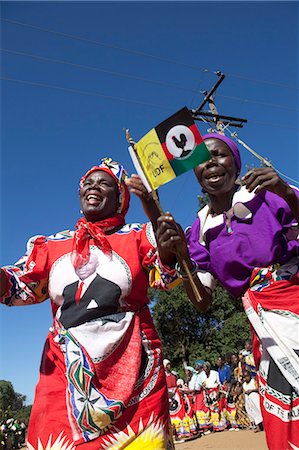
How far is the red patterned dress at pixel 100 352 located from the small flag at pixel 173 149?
1.72 feet

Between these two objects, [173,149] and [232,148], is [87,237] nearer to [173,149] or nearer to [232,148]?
[173,149]

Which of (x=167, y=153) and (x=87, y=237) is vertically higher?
(x=167, y=153)

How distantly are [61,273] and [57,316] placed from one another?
10.0 inches

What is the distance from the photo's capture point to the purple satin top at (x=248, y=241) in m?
2.54

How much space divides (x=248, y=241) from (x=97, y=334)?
0.96m

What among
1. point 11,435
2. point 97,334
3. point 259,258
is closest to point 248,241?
point 259,258

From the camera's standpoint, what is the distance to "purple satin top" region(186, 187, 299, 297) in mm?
2540

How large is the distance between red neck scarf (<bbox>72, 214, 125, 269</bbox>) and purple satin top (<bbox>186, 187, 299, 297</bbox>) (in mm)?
577

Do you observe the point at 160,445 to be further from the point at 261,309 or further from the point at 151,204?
the point at 151,204

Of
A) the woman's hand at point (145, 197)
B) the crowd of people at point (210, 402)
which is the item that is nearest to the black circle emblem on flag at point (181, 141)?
the woman's hand at point (145, 197)

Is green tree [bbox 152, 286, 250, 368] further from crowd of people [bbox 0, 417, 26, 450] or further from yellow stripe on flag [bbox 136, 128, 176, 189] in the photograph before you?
yellow stripe on flag [bbox 136, 128, 176, 189]

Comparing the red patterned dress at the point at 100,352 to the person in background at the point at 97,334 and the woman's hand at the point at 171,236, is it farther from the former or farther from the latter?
the woman's hand at the point at 171,236

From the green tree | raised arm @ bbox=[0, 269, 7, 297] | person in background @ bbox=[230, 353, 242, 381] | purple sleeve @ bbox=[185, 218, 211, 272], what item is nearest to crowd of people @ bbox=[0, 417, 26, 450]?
the green tree

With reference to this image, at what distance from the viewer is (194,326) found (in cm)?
2730
